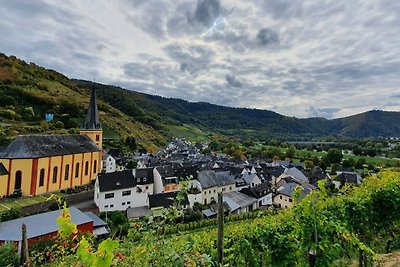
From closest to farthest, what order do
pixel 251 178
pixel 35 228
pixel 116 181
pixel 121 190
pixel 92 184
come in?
pixel 35 228 → pixel 121 190 → pixel 116 181 → pixel 92 184 → pixel 251 178

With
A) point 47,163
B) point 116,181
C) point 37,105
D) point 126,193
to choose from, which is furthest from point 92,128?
point 37,105

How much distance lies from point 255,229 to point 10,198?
37.1 m

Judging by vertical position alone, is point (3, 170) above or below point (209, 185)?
above

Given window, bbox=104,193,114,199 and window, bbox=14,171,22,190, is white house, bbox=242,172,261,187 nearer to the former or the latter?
window, bbox=104,193,114,199

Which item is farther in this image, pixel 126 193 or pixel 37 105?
pixel 37 105

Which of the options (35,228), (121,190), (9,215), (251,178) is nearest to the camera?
(35,228)

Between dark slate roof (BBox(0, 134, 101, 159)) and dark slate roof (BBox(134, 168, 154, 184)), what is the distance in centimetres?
1062

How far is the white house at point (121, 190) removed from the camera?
3741 centimetres

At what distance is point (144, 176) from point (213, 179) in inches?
499

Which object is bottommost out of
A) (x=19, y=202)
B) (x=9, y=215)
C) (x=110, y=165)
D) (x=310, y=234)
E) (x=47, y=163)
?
(x=19, y=202)

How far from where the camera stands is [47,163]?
3872 cm

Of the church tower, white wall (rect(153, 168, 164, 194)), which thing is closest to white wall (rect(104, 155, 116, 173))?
the church tower

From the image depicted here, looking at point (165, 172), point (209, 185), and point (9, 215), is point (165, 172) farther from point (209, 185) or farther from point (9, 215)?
point (9, 215)

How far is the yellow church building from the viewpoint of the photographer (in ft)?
117
